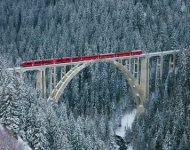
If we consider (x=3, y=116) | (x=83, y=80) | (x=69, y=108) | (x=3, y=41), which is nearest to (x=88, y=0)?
(x=3, y=41)

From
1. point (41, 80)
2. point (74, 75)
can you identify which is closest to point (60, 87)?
point (41, 80)

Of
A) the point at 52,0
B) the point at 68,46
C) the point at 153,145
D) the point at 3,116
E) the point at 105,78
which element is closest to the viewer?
the point at 3,116

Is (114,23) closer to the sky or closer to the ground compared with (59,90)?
closer to the sky

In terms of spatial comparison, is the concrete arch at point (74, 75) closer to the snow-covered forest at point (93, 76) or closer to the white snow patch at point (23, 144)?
the snow-covered forest at point (93, 76)

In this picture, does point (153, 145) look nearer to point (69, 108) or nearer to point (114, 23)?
point (69, 108)

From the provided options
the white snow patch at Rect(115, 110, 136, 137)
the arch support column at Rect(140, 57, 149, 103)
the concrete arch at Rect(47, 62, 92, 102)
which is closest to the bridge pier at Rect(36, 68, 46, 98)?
the concrete arch at Rect(47, 62, 92, 102)

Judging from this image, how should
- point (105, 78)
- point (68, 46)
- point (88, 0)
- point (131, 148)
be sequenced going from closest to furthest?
point (131, 148) → point (105, 78) → point (68, 46) → point (88, 0)

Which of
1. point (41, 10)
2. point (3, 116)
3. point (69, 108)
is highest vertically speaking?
point (41, 10)

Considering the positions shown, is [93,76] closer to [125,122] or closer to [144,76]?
[144,76]
